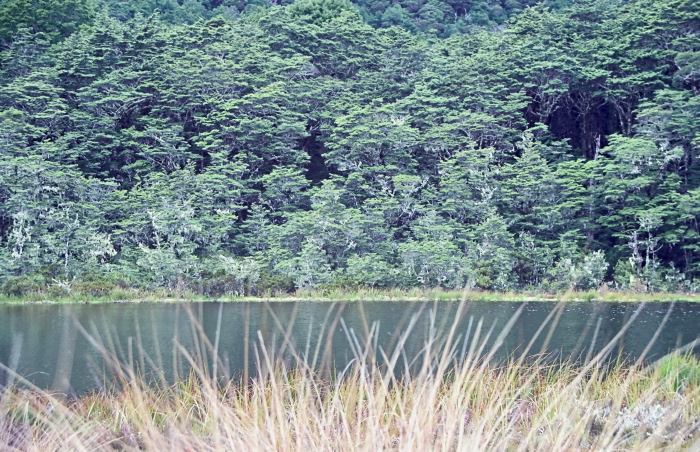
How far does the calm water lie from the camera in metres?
7.51

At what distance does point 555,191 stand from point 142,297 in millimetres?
12533

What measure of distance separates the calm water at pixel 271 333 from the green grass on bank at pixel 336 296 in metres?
0.84

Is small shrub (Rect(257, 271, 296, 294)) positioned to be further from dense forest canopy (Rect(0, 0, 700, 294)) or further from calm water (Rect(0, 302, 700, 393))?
calm water (Rect(0, 302, 700, 393))

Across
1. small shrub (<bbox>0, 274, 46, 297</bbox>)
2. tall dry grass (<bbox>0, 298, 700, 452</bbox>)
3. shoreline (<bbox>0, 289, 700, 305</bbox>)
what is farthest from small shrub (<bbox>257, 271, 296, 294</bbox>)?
tall dry grass (<bbox>0, 298, 700, 452</bbox>)

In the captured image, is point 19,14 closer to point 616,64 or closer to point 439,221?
point 439,221

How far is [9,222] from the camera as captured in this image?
2012cm

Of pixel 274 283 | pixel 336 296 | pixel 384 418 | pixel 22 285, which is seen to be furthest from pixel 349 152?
pixel 384 418

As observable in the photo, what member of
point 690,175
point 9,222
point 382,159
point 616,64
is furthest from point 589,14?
point 9,222

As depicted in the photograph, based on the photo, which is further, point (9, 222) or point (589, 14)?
point (589, 14)

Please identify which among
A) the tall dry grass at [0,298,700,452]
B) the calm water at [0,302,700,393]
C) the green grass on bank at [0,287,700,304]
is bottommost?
the green grass on bank at [0,287,700,304]

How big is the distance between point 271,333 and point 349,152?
40.9 feet

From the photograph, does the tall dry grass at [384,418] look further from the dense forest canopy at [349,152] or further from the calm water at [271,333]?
the dense forest canopy at [349,152]

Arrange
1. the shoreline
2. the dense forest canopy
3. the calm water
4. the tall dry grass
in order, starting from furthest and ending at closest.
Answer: the dense forest canopy
the shoreline
the calm water
the tall dry grass

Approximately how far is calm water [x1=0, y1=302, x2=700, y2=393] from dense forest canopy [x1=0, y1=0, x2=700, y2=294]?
289 cm
